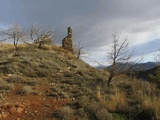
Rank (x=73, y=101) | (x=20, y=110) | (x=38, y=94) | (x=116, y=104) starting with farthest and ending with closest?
(x=38, y=94) < (x=73, y=101) < (x=116, y=104) < (x=20, y=110)

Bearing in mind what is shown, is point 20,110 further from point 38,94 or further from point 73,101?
point 38,94

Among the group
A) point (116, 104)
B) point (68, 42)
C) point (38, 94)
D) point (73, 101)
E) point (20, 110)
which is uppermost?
point (68, 42)

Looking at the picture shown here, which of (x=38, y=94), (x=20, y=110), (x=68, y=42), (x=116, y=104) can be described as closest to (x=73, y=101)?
(x=116, y=104)

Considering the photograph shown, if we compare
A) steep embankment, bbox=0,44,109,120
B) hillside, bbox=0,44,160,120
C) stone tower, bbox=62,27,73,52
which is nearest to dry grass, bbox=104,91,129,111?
hillside, bbox=0,44,160,120

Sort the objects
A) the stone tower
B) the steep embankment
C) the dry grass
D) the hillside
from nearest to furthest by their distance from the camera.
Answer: the hillside, the steep embankment, the dry grass, the stone tower

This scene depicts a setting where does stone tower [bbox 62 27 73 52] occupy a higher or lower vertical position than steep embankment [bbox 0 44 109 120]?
higher

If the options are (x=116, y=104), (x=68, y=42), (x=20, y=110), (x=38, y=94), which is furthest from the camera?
(x=68, y=42)

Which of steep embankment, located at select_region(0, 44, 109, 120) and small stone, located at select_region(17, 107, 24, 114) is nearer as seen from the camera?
steep embankment, located at select_region(0, 44, 109, 120)

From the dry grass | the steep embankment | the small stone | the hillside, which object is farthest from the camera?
the dry grass

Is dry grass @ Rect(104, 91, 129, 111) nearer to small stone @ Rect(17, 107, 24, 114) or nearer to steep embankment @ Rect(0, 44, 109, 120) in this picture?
steep embankment @ Rect(0, 44, 109, 120)

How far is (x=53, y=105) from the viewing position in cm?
1214

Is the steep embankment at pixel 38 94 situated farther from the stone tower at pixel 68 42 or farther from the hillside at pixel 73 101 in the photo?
the stone tower at pixel 68 42

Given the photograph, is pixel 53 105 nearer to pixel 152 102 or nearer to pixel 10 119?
pixel 10 119

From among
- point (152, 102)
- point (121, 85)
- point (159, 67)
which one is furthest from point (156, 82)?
point (152, 102)
